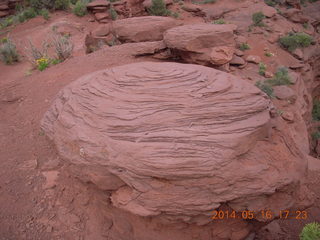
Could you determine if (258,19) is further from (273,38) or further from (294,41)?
(294,41)

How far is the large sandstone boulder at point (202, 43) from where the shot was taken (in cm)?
571

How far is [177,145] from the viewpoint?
2.17 meters

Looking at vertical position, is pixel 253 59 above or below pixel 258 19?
below

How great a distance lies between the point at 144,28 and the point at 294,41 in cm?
620

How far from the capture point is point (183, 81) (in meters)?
2.79

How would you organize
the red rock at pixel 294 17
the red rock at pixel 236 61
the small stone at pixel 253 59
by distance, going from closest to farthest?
1. the red rock at pixel 236 61
2. the small stone at pixel 253 59
3. the red rock at pixel 294 17

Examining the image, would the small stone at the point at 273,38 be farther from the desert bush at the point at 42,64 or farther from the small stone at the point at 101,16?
the desert bush at the point at 42,64

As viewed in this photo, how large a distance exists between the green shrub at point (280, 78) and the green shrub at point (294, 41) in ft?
7.30

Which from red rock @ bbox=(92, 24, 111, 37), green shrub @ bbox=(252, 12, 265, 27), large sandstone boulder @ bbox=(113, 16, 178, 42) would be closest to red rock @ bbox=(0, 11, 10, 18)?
red rock @ bbox=(92, 24, 111, 37)

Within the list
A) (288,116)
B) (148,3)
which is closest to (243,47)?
(288,116)

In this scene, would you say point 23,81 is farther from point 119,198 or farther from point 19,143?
point 119,198

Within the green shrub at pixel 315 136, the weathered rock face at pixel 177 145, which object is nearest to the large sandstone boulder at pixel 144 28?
the weathered rock face at pixel 177 145

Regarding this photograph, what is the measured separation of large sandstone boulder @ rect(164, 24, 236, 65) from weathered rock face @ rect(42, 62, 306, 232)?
120 inches

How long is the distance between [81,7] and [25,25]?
2740 millimetres
